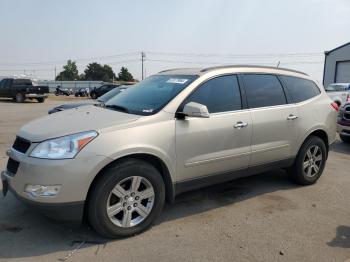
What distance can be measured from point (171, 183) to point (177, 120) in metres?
0.71

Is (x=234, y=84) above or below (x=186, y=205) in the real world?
above

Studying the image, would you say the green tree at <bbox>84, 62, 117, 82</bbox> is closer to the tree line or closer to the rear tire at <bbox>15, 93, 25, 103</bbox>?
the tree line

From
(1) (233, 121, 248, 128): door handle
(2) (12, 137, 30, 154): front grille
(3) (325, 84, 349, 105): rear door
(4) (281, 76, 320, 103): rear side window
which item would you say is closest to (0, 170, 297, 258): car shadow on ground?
(2) (12, 137, 30, 154): front grille

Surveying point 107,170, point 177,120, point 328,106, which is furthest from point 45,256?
point 328,106

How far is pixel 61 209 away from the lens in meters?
3.53

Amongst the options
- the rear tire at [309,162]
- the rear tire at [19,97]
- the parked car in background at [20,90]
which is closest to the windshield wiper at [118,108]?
the rear tire at [309,162]

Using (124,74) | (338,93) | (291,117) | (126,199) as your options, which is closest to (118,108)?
(126,199)

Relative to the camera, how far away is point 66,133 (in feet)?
12.0

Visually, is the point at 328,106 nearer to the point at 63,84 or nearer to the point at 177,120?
the point at 177,120

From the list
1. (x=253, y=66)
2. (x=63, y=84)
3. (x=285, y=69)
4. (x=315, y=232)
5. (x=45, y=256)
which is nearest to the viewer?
(x=45, y=256)

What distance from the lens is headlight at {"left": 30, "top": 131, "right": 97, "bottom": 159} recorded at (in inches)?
139

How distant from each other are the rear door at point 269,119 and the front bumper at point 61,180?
224 centimetres

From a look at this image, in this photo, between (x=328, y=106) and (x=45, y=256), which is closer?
(x=45, y=256)

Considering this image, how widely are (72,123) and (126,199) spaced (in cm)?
98
